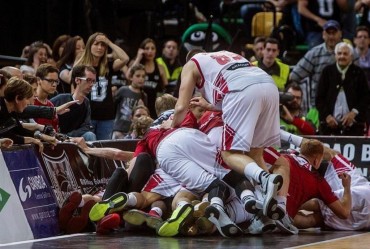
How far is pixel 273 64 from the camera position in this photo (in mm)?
19516

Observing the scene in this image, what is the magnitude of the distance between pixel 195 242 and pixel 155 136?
1.86 m

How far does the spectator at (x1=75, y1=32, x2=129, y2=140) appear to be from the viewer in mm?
16672

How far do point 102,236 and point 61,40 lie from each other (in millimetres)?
6202

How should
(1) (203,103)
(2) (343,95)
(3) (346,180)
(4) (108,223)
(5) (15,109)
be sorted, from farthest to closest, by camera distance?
(2) (343,95) → (3) (346,180) → (1) (203,103) → (5) (15,109) → (4) (108,223)

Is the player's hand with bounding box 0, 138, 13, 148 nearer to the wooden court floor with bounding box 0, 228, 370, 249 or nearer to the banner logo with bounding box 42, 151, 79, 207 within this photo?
the banner logo with bounding box 42, 151, 79, 207

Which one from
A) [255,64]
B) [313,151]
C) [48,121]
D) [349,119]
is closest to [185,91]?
[313,151]

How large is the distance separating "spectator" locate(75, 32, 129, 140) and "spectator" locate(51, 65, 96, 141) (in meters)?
1.03

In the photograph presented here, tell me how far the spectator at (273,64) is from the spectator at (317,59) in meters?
0.74

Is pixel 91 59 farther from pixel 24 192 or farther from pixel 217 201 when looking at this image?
pixel 217 201

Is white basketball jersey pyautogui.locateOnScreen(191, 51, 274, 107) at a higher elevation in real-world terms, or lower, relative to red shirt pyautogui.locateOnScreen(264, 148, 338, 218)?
higher

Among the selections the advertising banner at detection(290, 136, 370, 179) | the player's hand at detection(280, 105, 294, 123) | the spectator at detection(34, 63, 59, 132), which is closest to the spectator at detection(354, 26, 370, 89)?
the player's hand at detection(280, 105, 294, 123)

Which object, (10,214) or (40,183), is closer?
(10,214)

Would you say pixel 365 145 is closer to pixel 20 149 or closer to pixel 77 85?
pixel 77 85

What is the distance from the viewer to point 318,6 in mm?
22047
